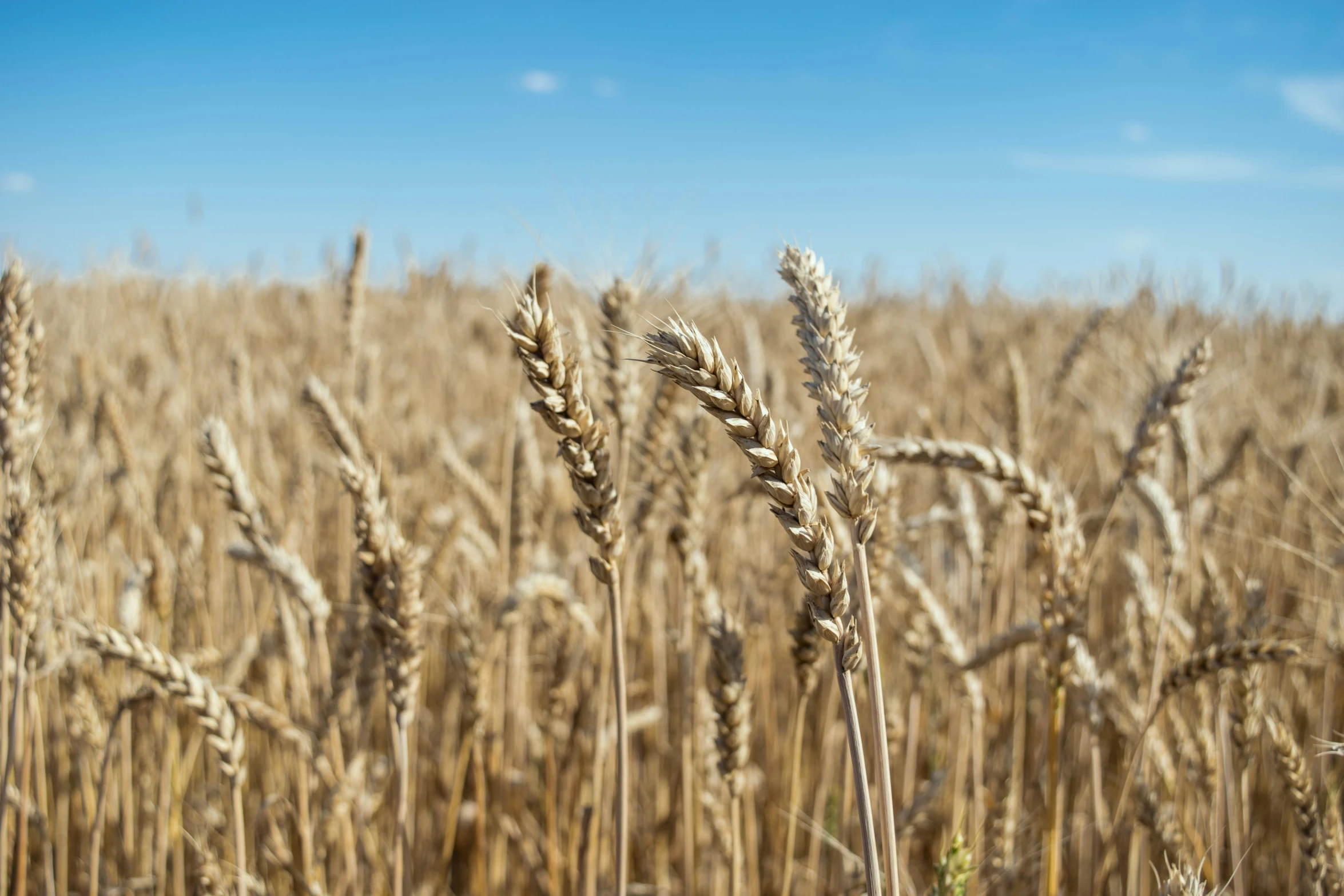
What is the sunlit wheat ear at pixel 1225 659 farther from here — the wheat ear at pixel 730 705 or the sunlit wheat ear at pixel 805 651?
the wheat ear at pixel 730 705

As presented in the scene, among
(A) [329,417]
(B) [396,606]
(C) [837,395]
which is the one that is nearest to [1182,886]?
(C) [837,395]

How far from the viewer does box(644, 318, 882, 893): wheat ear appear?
65 centimetres

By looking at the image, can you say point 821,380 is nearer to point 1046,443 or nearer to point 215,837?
point 215,837

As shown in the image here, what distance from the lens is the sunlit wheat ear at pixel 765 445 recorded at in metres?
0.65

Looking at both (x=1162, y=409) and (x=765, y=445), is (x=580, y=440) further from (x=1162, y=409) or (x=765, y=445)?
(x=1162, y=409)

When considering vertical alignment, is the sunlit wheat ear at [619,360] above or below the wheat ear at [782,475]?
above

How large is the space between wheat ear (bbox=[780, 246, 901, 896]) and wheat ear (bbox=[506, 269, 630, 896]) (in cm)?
26

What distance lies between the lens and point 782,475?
0.68 m

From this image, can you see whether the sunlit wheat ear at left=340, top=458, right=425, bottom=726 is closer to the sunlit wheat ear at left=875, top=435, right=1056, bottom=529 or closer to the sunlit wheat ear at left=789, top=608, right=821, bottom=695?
the sunlit wheat ear at left=789, top=608, right=821, bottom=695

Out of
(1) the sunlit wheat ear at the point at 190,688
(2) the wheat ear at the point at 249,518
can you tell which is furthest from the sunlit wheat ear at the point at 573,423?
(2) the wheat ear at the point at 249,518

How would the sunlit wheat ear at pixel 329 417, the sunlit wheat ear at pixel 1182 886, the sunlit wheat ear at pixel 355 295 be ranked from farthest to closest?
the sunlit wheat ear at pixel 355 295 → the sunlit wheat ear at pixel 329 417 → the sunlit wheat ear at pixel 1182 886

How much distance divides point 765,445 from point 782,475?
0.03 meters

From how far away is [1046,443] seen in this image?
12.4 ft

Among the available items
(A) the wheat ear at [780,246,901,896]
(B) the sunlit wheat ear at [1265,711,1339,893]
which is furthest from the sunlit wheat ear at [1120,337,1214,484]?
(A) the wheat ear at [780,246,901,896]
